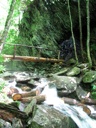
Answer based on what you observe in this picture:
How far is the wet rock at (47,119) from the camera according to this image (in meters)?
4.77

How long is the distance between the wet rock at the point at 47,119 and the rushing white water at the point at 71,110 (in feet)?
3.81

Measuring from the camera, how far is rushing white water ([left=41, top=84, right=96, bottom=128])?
21.1 ft

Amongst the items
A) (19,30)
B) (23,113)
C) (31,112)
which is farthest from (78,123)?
(19,30)

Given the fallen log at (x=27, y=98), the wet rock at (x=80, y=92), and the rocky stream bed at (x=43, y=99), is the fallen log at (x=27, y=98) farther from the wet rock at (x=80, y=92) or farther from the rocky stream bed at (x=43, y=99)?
the wet rock at (x=80, y=92)

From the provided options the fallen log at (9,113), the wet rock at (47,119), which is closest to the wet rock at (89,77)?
the wet rock at (47,119)

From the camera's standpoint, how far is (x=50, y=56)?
44.7 ft

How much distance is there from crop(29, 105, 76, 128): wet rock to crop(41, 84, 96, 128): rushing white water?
1.16 meters

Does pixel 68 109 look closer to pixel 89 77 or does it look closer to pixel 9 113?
pixel 9 113

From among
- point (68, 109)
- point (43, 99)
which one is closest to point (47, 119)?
point (43, 99)

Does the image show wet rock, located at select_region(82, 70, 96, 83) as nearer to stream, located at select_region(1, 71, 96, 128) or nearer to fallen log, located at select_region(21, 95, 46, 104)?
stream, located at select_region(1, 71, 96, 128)

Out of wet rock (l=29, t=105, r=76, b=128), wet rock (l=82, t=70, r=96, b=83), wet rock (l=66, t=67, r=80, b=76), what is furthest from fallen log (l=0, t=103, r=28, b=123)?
wet rock (l=66, t=67, r=80, b=76)

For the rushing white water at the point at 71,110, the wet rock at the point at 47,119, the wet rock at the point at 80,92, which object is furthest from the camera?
the wet rock at the point at 80,92

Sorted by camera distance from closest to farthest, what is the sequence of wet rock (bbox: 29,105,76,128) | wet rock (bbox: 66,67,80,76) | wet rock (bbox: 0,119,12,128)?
wet rock (bbox: 0,119,12,128) < wet rock (bbox: 29,105,76,128) < wet rock (bbox: 66,67,80,76)

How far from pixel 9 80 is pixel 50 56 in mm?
4979
